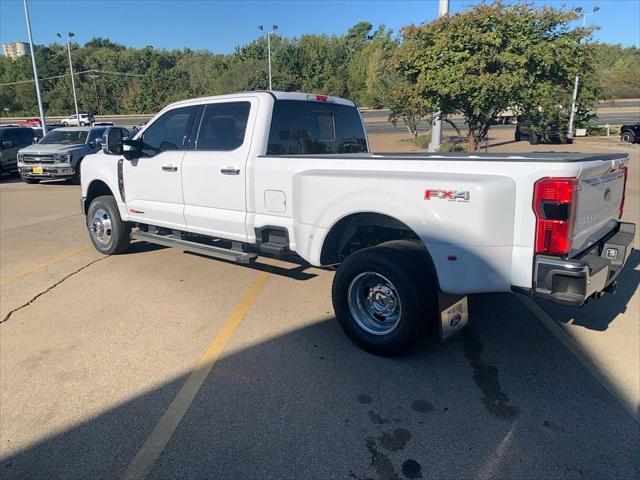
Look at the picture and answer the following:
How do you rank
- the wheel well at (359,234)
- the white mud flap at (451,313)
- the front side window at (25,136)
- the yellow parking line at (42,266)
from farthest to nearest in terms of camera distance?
1. the front side window at (25,136)
2. the yellow parking line at (42,266)
3. the wheel well at (359,234)
4. the white mud flap at (451,313)

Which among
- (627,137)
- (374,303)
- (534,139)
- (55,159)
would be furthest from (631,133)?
(374,303)

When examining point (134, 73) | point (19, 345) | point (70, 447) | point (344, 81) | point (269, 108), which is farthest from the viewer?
point (134, 73)

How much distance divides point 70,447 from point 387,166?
275cm

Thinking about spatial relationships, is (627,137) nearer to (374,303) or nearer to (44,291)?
(374,303)

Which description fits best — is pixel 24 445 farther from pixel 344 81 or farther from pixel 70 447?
pixel 344 81

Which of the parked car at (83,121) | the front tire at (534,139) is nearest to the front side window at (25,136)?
the front tire at (534,139)

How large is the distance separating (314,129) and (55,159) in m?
13.1

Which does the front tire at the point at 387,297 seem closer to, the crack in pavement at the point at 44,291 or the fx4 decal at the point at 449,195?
the fx4 decal at the point at 449,195

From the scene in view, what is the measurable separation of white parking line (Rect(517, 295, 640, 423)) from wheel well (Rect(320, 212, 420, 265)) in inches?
60.6

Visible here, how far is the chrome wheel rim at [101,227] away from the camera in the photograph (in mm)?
6891

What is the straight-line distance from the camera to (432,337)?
436 centimetres

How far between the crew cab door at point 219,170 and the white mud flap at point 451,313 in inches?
86.8

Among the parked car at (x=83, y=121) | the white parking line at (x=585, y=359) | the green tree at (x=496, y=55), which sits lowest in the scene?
the white parking line at (x=585, y=359)

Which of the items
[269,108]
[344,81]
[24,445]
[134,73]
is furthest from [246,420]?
[134,73]
